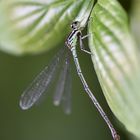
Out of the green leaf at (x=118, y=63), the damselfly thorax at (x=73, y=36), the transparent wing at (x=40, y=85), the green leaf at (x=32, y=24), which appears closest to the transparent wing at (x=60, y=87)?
the transparent wing at (x=40, y=85)

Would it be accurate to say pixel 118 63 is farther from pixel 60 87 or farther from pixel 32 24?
pixel 60 87

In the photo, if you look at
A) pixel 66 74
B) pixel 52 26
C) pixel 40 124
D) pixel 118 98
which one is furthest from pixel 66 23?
pixel 40 124

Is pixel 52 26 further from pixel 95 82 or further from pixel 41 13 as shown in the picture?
pixel 95 82

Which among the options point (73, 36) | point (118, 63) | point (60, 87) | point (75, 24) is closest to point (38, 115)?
point (60, 87)

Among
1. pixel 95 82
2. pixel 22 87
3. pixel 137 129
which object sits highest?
pixel 22 87

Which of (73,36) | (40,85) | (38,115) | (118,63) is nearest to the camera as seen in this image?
(118,63)

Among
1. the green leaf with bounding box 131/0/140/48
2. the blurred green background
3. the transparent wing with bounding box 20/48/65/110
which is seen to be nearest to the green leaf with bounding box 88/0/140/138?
the green leaf with bounding box 131/0/140/48

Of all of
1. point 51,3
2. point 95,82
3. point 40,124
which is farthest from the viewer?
point 40,124
